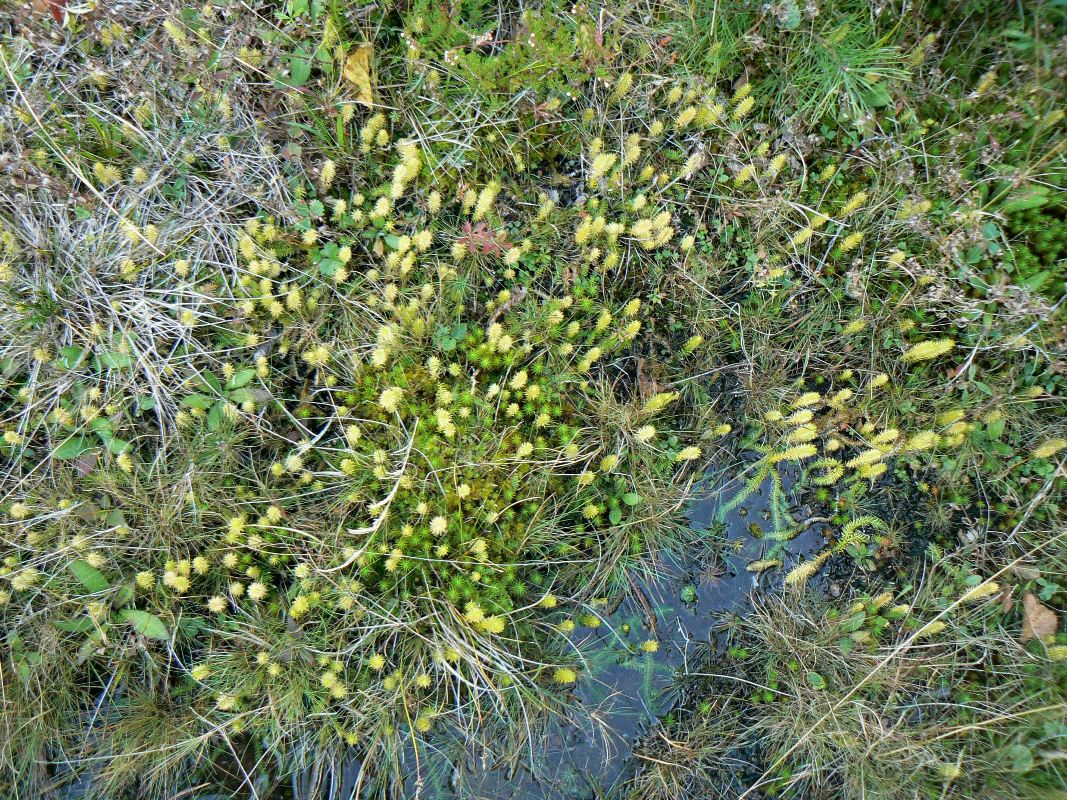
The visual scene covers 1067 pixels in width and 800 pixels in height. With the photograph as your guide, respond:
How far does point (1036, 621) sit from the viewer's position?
2.90 meters

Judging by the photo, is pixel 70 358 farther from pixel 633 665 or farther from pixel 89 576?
pixel 633 665

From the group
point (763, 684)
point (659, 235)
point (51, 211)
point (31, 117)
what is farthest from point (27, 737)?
point (659, 235)

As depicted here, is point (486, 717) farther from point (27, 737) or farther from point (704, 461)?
point (27, 737)

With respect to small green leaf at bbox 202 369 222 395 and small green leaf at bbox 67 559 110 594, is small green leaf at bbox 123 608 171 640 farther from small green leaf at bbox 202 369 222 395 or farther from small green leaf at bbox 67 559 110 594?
small green leaf at bbox 202 369 222 395

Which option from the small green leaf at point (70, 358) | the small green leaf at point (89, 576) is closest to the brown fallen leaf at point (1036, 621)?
the small green leaf at point (89, 576)

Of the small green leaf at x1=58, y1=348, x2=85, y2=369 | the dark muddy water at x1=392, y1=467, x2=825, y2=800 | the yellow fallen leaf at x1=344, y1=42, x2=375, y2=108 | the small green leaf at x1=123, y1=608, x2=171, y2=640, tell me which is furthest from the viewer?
the yellow fallen leaf at x1=344, y1=42, x2=375, y2=108

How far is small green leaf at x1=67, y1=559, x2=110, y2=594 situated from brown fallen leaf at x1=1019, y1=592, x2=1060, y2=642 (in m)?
4.05

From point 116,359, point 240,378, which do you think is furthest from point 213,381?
point 116,359

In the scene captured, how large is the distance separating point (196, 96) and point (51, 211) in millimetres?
871

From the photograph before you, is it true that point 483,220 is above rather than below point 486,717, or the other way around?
above

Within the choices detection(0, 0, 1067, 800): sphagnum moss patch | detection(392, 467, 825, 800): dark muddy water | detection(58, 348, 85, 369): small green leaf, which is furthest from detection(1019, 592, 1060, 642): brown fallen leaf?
detection(58, 348, 85, 369): small green leaf

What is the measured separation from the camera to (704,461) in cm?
317

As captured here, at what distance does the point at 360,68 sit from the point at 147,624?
269cm

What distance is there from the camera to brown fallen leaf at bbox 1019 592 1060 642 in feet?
9.46
